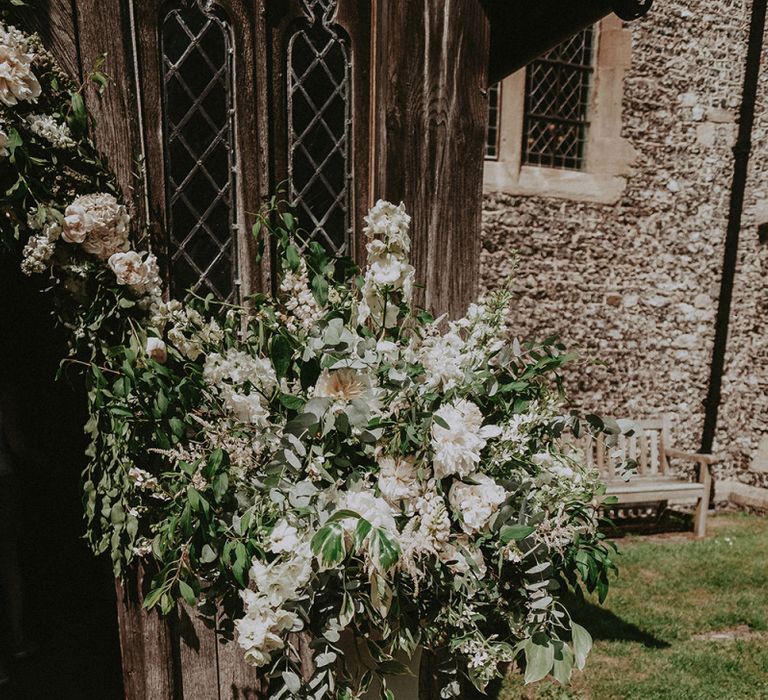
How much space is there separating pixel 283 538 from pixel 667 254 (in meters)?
6.17

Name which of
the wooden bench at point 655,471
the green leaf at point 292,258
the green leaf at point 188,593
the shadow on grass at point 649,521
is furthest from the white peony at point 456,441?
the shadow on grass at point 649,521

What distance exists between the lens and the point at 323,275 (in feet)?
4.84

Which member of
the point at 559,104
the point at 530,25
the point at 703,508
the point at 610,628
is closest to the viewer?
the point at 530,25

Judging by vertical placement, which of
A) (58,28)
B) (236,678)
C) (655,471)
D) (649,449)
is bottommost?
(655,471)

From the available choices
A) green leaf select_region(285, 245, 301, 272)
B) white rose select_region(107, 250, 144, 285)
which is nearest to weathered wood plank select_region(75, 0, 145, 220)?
white rose select_region(107, 250, 144, 285)

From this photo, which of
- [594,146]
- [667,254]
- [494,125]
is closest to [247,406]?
[494,125]

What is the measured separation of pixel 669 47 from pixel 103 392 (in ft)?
21.7

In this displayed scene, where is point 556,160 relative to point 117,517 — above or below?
above

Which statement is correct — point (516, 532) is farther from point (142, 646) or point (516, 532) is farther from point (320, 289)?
point (142, 646)

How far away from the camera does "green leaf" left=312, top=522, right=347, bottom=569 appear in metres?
1.11

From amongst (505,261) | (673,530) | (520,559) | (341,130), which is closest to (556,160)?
(505,261)

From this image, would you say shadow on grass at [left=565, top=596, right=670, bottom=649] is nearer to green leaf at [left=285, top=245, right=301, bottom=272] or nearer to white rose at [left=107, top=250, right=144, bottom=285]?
green leaf at [left=285, top=245, right=301, bottom=272]

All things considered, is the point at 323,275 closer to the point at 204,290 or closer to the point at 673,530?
the point at 204,290

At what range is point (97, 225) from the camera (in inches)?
58.6
